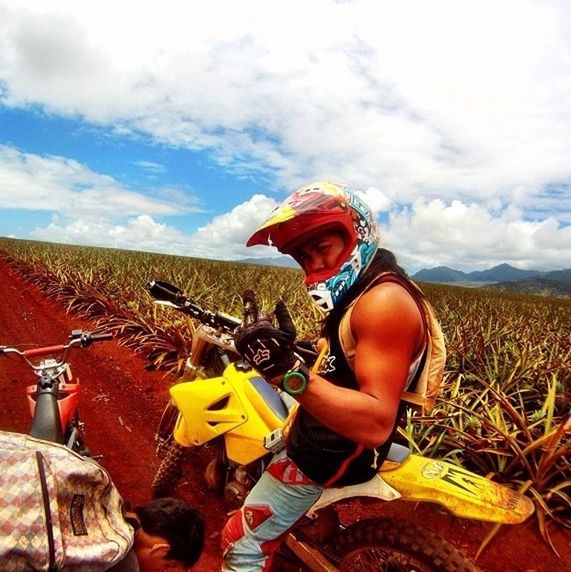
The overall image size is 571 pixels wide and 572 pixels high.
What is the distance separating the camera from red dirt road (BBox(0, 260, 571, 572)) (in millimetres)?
3125

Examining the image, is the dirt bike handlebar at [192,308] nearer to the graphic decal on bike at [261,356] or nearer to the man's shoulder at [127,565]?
the graphic decal on bike at [261,356]

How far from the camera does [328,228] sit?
175 cm

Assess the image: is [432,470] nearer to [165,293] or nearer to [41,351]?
[165,293]

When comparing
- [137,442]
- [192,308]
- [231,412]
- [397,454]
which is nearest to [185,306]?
[192,308]

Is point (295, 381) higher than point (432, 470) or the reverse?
higher

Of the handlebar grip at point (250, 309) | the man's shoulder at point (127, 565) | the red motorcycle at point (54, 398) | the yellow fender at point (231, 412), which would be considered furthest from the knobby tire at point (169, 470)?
the handlebar grip at point (250, 309)

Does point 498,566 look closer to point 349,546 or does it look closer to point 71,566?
point 349,546

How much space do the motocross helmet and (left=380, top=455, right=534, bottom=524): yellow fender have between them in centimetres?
91

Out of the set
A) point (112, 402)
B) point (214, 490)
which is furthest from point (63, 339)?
point (214, 490)

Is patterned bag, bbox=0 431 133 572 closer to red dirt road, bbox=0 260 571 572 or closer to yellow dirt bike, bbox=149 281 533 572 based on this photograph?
yellow dirt bike, bbox=149 281 533 572

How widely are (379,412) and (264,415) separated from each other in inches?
49.7

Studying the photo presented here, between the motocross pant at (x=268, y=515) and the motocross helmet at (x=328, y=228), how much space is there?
33.6 inches

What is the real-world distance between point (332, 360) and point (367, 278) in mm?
346

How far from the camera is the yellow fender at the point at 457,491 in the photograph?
1879 millimetres
